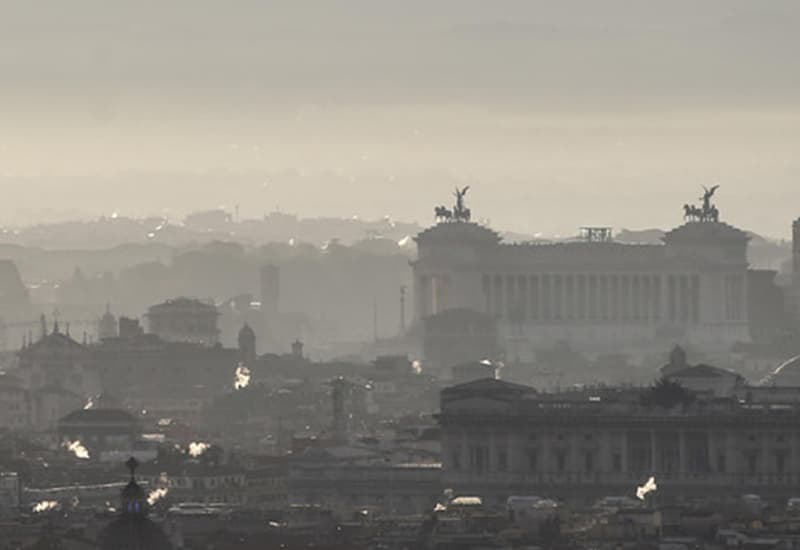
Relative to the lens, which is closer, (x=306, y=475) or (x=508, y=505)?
(x=508, y=505)

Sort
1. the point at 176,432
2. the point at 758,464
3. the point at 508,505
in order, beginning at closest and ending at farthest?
the point at 508,505 → the point at 758,464 → the point at 176,432

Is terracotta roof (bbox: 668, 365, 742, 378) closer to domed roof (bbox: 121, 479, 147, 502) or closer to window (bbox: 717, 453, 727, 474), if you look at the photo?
window (bbox: 717, 453, 727, 474)

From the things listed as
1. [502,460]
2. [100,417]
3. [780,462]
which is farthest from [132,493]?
[100,417]

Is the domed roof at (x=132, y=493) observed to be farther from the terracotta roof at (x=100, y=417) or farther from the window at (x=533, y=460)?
the terracotta roof at (x=100, y=417)

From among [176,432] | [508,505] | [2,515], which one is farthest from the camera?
[176,432]

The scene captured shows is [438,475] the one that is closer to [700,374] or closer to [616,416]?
[616,416]

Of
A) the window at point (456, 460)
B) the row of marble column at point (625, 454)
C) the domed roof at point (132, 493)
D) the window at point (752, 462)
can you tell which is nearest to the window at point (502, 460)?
the row of marble column at point (625, 454)

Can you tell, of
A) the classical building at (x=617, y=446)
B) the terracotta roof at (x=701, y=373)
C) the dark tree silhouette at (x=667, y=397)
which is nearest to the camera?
the classical building at (x=617, y=446)

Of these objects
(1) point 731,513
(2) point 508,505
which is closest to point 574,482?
(2) point 508,505
